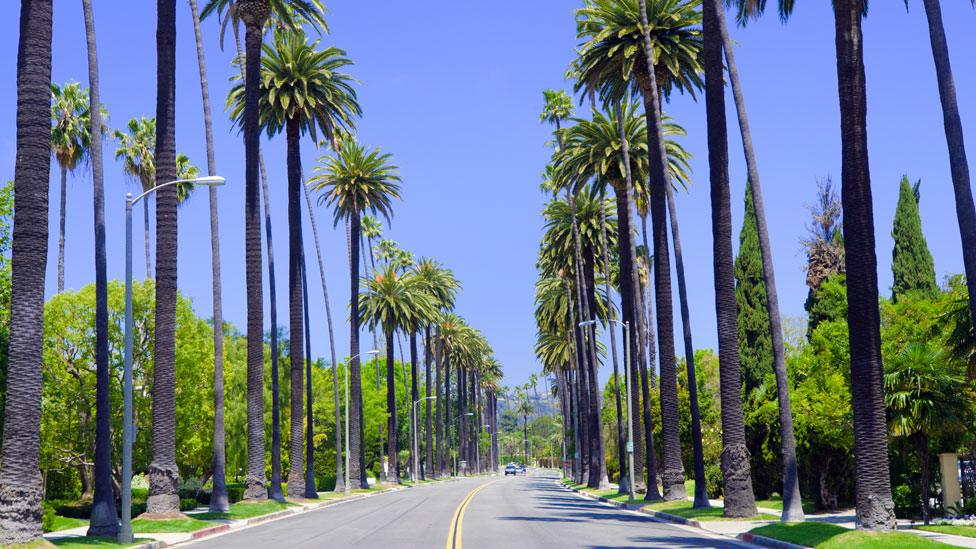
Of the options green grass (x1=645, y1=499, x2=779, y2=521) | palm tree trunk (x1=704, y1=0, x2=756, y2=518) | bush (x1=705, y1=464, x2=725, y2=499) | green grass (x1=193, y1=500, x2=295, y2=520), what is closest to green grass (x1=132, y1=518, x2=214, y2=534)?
green grass (x1=193, y1=500, x2=295, y2=520)

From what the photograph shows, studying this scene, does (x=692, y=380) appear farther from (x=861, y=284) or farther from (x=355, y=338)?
(x=355, y=338)

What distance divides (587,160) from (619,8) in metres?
11.2

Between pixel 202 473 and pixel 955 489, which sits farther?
pixel 202 473

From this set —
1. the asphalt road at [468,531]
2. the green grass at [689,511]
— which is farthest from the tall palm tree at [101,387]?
the green grass at [689,511]

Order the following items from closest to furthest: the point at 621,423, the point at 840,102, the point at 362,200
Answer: the point at 840,102 < the point at 621,423 < the point at 362,200

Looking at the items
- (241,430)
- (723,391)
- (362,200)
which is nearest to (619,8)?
(723,391)

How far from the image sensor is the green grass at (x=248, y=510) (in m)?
33.8

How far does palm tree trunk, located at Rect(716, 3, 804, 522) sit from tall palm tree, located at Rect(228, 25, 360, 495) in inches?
950

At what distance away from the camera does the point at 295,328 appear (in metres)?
48.9

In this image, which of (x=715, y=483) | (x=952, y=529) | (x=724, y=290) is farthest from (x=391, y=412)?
(x=952, y=529)

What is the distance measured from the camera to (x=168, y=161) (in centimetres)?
3178

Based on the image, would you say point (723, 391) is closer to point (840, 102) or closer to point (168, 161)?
point (840, 102)

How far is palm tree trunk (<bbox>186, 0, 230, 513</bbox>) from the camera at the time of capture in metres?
35.8

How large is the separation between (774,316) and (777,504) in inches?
518
